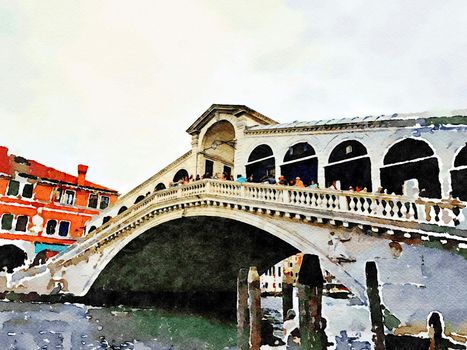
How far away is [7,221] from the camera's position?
1133cm

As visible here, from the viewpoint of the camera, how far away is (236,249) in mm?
9539

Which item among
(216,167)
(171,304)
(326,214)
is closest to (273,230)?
(326,214)

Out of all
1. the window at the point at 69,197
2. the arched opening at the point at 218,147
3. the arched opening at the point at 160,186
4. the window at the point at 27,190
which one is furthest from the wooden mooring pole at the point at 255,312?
the window at the point at 69,197

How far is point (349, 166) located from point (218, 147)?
4.19 meters

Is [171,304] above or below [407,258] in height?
below

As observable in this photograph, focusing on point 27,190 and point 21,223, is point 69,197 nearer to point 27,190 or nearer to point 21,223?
point 27,190

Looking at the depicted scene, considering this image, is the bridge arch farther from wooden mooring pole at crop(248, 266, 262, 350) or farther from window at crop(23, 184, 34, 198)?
window at crop(23, 184, 34, 198)

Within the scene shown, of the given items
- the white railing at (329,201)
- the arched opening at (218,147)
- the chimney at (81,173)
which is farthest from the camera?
the chimney at (81,173)

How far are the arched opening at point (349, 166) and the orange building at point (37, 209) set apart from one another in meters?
9.02

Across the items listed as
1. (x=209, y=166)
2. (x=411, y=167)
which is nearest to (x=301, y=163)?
(x=411, y=167)

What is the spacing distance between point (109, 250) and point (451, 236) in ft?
24.7

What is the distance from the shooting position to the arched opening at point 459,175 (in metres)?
5.05

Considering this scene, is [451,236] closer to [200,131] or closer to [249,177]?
[249,177]

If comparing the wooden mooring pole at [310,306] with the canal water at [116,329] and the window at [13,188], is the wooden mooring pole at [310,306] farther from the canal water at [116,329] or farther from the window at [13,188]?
the window at [13,188]
